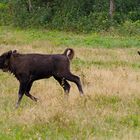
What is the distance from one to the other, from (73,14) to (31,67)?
29694 millimetres

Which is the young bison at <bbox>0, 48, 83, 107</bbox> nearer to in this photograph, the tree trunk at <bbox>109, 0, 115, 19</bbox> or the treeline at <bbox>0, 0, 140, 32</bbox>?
the treeline at <bbox>0, 0, 140, 32</bbox>

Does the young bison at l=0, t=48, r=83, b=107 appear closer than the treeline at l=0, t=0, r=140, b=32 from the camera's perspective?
Yes

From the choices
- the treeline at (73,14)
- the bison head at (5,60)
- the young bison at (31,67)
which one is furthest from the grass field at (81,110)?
the treeline at (73,14)

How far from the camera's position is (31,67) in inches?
446

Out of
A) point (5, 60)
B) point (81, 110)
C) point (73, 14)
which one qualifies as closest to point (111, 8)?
point (73, 14)

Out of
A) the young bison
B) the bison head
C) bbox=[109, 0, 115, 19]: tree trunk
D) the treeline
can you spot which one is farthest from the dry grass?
bbox=[109, 0, 115, 19]: tree trunk

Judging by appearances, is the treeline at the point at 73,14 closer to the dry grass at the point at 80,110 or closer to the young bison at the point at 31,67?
the dry grass at the point at 80,110

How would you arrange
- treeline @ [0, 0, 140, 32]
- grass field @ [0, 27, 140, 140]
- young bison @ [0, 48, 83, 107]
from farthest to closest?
treeline @ [0, 0, 140, 32]
young bison @ [0, 48, 83, 107]
grass field @ [0, 27, 140, 140]

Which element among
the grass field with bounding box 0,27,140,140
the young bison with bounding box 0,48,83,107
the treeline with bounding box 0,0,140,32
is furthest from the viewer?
the treeline with bounding box 0,0,140,32

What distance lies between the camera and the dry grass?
845 cm

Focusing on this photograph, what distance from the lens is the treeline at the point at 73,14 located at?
3816 cm

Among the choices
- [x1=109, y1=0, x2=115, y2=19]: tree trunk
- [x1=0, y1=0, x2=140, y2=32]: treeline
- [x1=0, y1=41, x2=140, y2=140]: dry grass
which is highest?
[x1=0, y1=41, x2=140, y2=140]: dry grass

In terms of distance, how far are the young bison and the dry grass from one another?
0.42m

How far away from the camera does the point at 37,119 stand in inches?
357
